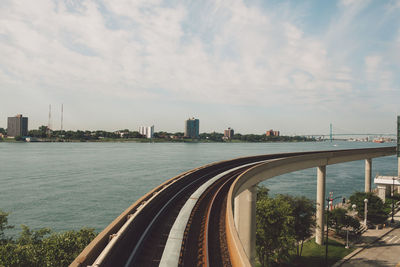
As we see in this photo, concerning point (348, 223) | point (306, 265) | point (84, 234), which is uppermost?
point (84, 234)

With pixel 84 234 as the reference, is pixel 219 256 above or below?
above

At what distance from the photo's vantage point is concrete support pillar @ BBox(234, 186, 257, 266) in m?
25.6

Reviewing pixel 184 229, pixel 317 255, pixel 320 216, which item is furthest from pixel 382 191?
pixel 184 229

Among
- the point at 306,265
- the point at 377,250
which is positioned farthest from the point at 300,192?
the point at 306,265

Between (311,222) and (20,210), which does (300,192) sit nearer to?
(311,222)

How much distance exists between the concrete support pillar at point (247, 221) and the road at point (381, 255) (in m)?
12.5

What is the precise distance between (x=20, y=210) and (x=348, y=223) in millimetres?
52712

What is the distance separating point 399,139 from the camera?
47906 millimetres

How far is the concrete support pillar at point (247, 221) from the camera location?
83.8 feet

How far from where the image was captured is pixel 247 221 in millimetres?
26562

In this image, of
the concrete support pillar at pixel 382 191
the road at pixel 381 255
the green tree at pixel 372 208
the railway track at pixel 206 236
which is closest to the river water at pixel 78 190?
the concrete support pillar at pixel 382 191

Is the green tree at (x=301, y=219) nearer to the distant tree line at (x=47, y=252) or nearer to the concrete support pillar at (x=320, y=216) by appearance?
the concrete support pillar at (x=320, y=216)

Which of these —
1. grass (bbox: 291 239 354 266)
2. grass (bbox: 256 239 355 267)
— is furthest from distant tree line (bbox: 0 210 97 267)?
grass (bbox: 291 239 354 266)

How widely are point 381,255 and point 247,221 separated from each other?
1882 cm
